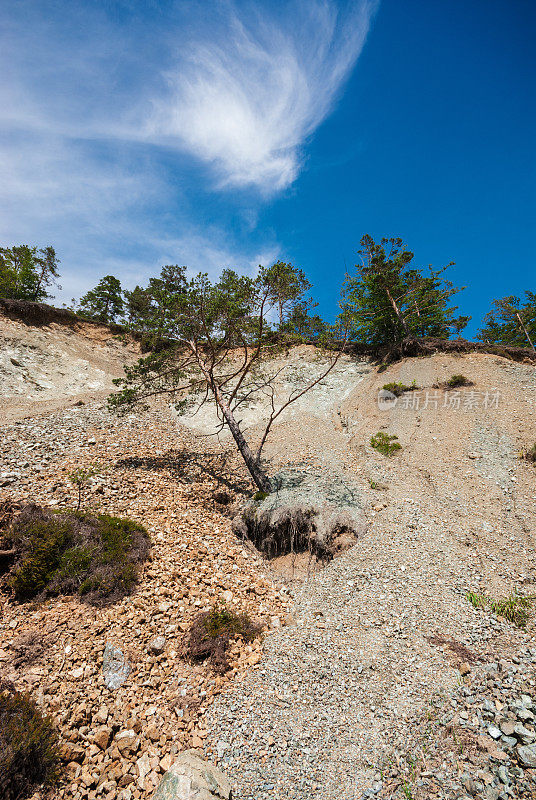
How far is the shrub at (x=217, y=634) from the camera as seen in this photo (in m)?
6.89

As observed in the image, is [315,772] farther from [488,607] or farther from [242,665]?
[488,607]

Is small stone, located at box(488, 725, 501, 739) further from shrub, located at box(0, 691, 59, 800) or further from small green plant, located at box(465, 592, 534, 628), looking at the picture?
shrub, located at box(0, 691, 59, 800)

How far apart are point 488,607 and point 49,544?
37.3 feet

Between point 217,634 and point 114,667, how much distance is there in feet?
7.44

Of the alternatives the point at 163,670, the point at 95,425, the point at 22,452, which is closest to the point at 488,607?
the point at 163,670

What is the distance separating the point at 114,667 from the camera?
6309mm

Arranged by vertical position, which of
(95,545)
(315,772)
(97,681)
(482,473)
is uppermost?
(482,473)

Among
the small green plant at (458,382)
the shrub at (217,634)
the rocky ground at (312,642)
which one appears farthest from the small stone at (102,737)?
the small green plant at (458,382)

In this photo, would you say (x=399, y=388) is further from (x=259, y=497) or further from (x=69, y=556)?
(x=69, y=556)

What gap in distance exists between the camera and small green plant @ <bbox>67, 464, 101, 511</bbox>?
10883mm

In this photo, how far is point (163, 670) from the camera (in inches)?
259

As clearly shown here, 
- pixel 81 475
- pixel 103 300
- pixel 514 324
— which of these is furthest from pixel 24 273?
pixel 514 324

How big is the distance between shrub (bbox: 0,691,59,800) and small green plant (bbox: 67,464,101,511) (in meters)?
5.98

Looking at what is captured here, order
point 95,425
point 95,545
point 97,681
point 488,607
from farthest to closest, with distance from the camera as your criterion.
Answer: point 95,425, point 95,545, point 488,607, point 97,681
